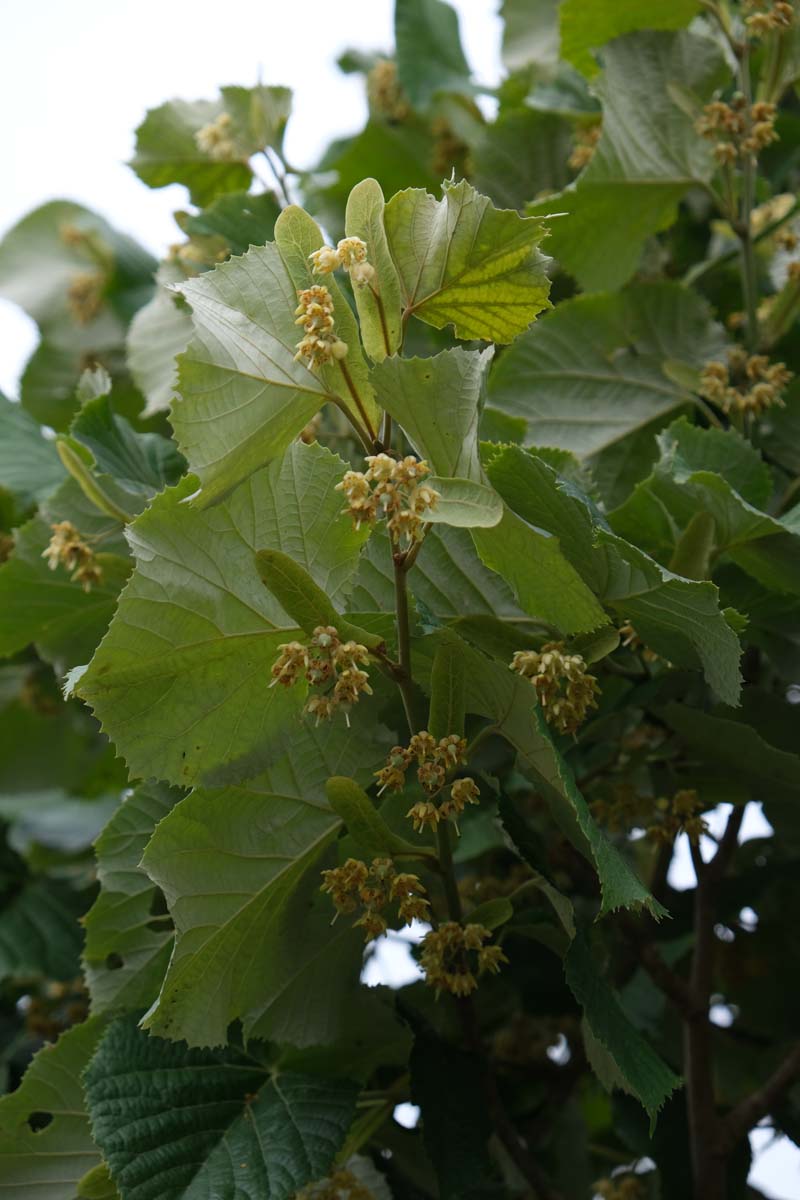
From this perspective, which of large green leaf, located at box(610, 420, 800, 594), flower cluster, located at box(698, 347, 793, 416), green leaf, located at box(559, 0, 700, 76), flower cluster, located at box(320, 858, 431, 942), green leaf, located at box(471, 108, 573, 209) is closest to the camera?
flower cluster, located at box(320, 858, 431, 942)

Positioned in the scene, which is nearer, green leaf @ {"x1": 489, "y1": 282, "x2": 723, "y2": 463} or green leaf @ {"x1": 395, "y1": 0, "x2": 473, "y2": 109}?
green leaf @ {"x1": 489, "y1": 282, "x2": 723, "y2": 463}

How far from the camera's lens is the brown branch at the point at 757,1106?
114 cm

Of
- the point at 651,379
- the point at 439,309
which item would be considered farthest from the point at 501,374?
the point at 439,309

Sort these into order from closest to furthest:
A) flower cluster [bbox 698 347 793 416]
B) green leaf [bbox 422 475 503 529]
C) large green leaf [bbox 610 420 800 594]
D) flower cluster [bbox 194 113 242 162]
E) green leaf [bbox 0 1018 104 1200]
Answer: green leaf [bbox 422 475 503 529] → large green leaf [bbox 610 420 800 594] → green leaf [bbox 0 1018 104 1200] → flower cluster [bbox 698 347 793 416] → flower cluster [bbox 194 113 242 162]

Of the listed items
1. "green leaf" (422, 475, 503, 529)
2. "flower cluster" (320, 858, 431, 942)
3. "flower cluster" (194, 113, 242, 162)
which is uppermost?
"flower cluster" (194, 113, 242, 162)

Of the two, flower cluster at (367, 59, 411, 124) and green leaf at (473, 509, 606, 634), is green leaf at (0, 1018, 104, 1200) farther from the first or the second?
flower cluster at (367, 59, 411, 124)

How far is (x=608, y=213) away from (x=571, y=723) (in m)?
0.65

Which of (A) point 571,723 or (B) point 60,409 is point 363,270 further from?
(B) point 60,409

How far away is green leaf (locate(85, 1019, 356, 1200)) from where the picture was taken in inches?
36.4

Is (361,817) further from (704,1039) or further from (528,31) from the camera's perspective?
(528,31)

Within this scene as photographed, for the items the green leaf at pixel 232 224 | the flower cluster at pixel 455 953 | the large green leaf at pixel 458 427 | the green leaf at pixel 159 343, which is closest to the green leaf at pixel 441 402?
the large green leaf at pixel 458 427

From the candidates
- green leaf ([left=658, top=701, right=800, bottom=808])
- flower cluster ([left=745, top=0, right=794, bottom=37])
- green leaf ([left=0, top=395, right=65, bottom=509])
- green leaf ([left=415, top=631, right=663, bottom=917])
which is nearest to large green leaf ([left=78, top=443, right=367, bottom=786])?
green leaf ([left=415, top=631, right=663, bottom=917])

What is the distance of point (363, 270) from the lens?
2.65 feet

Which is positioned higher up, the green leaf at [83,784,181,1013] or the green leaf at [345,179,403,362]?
the green leaf at [345,179,403,362]
